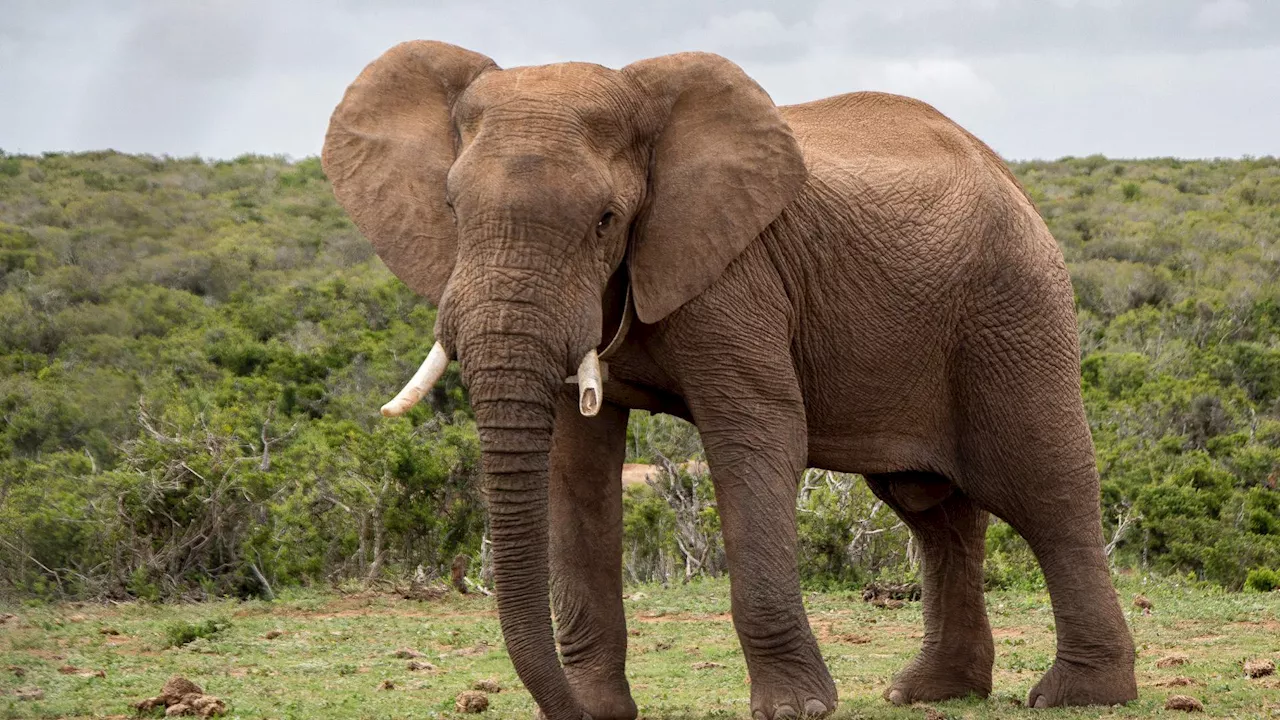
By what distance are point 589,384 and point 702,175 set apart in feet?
3.38

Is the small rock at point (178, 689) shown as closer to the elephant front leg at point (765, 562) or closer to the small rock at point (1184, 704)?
the elephant front leg at point (765, 562)

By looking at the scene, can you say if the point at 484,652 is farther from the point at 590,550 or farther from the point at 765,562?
the point at 765,562

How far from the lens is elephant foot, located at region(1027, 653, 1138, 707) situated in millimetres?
6641

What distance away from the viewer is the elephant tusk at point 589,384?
5227mm

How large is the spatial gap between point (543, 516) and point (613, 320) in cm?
94

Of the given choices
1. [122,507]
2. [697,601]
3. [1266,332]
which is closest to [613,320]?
[697,601]

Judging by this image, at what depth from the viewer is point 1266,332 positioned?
23844 millimetres

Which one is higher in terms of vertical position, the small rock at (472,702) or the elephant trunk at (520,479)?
the elephant trunk at (520,479)

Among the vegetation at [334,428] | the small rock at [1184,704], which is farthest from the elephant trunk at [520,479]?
the vegetation at [334,428]

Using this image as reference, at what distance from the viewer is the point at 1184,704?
639 cm

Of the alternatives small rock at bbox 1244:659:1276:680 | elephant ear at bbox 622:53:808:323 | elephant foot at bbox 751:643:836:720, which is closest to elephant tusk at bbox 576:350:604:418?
elephant ear at bbox 622:53:808:323

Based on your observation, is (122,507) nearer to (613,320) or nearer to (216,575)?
(216,575)

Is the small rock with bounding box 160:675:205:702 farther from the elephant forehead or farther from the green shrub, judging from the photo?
the green shrub

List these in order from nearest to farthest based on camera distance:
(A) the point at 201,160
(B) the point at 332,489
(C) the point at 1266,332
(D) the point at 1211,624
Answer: (D) the point at 1211,624 < (B) the point at 332,489 < (C) the point at 1266,332 < (A) the point at 201,160
